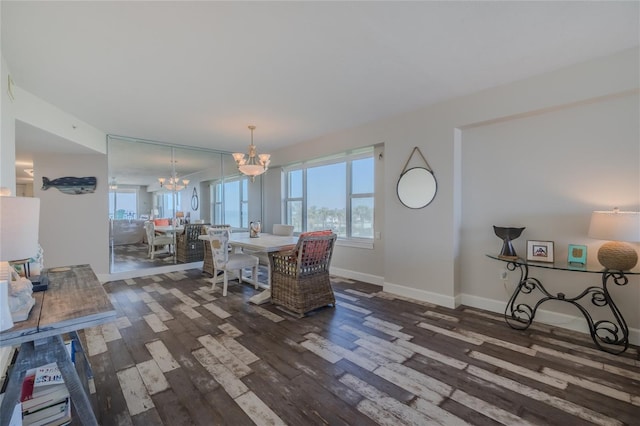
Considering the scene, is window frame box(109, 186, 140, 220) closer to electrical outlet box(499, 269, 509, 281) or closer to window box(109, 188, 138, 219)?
window box(109, 188, 138, 219)

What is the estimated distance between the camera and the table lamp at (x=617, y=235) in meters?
2.15

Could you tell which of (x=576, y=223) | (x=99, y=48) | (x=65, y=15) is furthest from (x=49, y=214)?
(x=576, y=223)

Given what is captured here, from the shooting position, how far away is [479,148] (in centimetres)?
333

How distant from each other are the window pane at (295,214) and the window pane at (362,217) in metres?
1.33

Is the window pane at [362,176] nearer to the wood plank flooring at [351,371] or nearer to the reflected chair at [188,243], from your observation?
the wood plank flooring at [351,371]

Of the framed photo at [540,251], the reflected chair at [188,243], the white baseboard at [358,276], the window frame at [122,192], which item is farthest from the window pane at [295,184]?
the framed photo at [540,251]

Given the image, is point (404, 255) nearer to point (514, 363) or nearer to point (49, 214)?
point (514, 363)

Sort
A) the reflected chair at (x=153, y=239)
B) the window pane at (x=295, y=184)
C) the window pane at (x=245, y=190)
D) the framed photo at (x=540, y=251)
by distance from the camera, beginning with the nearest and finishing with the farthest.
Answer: the framed photo at (x=540, y=251), the reflected chair at (x=153, y=239), the window pane at (x=295, y=184), the window pane at (x=245, y=190)

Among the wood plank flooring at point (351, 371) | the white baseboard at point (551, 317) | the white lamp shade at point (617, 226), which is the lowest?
the wood plank flooring at point (351, 371)

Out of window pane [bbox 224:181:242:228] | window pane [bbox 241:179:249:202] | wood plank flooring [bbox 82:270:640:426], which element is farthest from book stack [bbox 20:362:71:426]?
window pane [bbox 241:179:249:202]

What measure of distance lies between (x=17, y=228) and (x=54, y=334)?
1.59 feet

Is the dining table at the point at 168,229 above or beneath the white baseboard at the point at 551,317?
above

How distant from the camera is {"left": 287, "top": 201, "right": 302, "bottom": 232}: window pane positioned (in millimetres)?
5809

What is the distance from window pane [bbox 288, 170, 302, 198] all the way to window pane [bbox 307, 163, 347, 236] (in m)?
0.25
